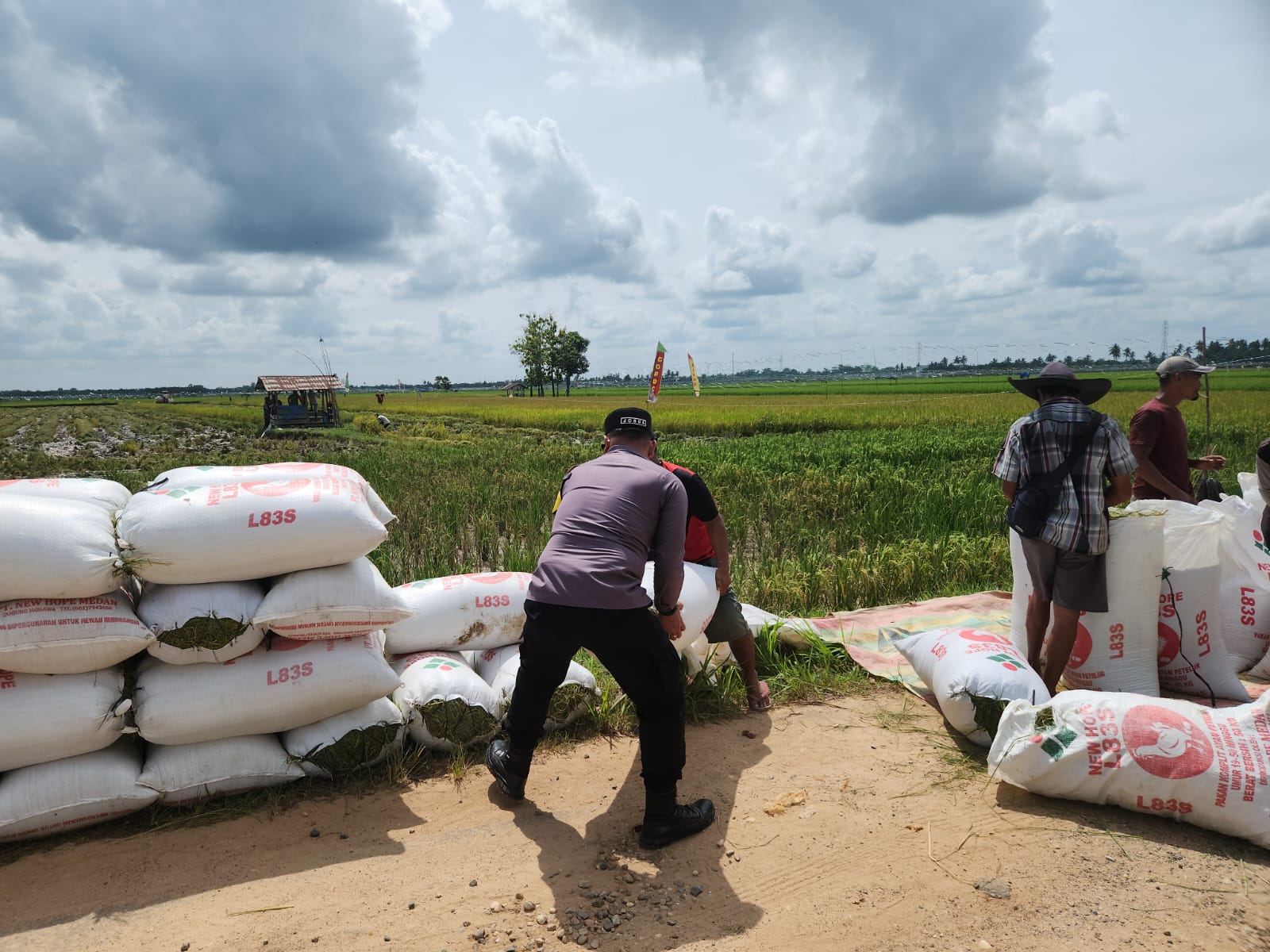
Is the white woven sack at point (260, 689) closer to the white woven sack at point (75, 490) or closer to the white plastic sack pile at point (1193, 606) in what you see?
the white woven sack at point (75, 490)

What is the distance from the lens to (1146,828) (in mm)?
2631

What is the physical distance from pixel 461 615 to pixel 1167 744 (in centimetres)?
292

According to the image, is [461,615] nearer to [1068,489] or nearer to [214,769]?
[214,769]

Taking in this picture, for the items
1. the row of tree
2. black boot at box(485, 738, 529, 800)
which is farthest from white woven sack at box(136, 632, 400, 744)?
the row of tree

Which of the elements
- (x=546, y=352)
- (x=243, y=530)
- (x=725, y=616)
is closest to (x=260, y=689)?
(x=243, y=530)

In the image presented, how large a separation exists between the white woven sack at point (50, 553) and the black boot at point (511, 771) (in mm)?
1590

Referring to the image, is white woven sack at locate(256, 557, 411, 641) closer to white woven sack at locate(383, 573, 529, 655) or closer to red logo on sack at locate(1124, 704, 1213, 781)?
white woven sack at locate(383, 573, 529, 655)

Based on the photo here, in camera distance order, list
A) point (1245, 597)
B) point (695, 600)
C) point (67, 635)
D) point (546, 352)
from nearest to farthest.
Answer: point (67, 635), point (695, 600), point (1245, 597), point (546, 352)

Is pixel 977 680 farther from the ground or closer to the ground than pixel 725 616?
closer to the ground

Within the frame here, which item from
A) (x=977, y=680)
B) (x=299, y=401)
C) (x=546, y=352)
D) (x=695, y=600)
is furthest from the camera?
(x=546, y=352)

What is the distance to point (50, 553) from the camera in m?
2.54

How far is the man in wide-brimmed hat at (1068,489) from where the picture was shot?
3.36m

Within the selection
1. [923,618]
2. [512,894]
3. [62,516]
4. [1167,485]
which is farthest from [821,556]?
[62,516]

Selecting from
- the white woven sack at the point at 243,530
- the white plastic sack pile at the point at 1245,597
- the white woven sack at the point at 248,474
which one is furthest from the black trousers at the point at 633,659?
the white plastic sack pile at the point at 1245,597
